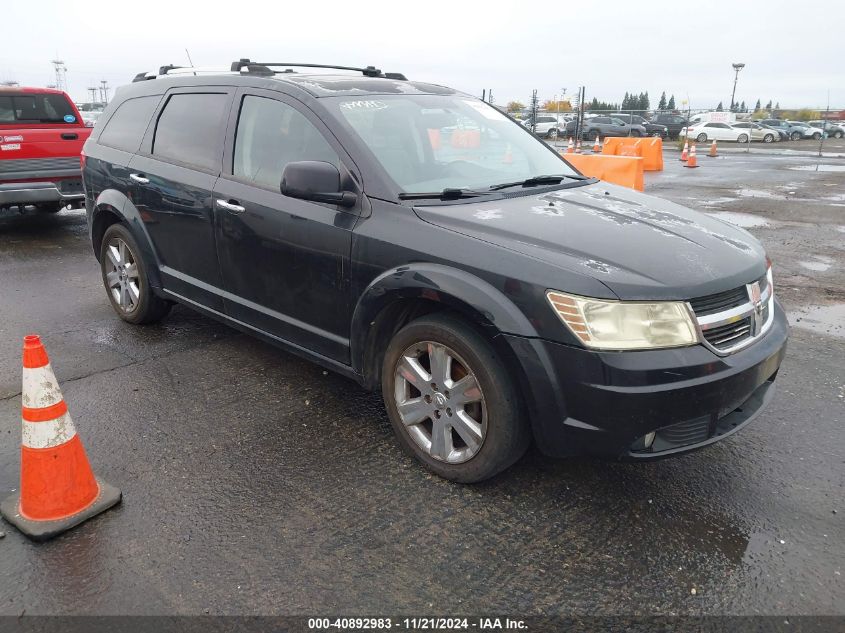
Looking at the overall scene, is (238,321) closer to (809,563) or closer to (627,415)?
(627,415)

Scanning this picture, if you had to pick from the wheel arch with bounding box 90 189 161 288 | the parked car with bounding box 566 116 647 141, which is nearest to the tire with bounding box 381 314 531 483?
the wheel arch with bounding box 90 189 161 288

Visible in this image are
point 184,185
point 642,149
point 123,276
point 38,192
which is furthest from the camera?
point 642,149

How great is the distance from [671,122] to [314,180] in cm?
4385

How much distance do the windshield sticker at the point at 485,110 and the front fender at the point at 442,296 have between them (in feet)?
5.84

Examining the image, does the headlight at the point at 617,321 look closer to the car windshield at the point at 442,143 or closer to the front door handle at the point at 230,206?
the car windshield at the point at 442,143

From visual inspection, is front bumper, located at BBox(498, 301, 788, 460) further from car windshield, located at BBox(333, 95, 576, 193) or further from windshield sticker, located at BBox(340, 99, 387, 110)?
windshield sticker, located at BBox(340, 99, 387, 110)

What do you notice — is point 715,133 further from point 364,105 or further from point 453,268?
point 453,268

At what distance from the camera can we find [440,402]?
312 centimetres

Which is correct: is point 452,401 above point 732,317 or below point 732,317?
below

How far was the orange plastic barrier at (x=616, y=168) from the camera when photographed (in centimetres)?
1094

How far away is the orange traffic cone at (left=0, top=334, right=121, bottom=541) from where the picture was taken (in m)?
2.83

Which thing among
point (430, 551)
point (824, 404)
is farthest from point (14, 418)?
point (824, 404)

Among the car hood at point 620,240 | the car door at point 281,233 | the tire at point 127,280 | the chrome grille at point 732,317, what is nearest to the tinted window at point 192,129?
the car door at point 281,233

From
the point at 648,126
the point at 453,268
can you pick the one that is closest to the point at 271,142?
the point at 453,268
